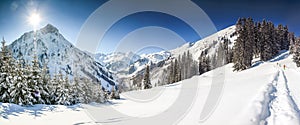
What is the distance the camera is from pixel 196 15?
1742 cm

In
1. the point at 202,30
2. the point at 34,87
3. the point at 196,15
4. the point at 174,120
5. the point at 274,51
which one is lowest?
the point at 174,120

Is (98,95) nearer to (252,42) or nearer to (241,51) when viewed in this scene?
(241,51)

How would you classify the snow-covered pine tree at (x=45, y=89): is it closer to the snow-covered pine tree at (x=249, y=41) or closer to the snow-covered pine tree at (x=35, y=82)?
the snow-covered pine tree at (x=35, y=82)

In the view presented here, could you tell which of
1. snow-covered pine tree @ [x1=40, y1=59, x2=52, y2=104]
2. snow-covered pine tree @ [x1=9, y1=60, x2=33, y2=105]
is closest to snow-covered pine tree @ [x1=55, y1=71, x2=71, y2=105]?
snow-covered pine tree @ [x1=40, y1=59, x2=52, y2=104]

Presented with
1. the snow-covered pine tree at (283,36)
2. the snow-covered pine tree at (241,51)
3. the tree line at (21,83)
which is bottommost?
the tree line at (21,83)

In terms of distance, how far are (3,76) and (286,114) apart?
22794mm

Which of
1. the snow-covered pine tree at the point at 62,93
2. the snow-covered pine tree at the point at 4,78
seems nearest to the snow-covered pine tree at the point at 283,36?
the snow-covered pine tree at the point at 62,93

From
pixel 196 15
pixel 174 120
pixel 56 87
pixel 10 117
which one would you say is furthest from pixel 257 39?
pixel 10 117

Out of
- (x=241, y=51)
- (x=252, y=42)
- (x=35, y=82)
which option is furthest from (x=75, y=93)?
(x=252, y=42)

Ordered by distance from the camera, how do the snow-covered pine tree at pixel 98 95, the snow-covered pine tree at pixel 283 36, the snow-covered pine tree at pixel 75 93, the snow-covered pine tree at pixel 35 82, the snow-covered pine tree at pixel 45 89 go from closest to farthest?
the snow-covered pine tree at pixel 35 82
the snow-covered pine tree at pixel 45 89
the snow-covered pine tree at pixel 75 93
the snow-covered pine tree at pixel 98 95
the snow-covered pine tree at pixel 283 36

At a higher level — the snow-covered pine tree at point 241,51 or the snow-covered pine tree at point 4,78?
the snow-covered pine tree at point 241,51

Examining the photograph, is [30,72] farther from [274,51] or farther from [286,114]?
[274,51]

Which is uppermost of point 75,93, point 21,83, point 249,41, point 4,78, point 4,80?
point 249,41

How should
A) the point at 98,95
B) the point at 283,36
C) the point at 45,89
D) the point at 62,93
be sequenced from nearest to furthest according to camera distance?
1. the point at 45,89
2. the point at 62,93
3. the point at 98,95
4. the point at 283,36
